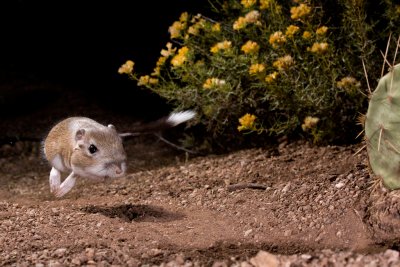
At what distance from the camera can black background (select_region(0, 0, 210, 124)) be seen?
8438mm

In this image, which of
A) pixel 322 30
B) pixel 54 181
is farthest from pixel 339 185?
pixel 54 181

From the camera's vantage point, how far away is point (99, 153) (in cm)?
431

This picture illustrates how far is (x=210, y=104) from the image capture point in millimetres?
5801

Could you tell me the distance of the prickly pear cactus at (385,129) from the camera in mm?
3576

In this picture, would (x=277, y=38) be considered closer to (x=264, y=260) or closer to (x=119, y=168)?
(x=119, y=168)

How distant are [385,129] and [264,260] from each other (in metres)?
1.05

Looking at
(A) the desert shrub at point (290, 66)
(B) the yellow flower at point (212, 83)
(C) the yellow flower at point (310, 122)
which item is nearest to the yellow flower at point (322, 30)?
(A) the desert shrub at point (290, 66)

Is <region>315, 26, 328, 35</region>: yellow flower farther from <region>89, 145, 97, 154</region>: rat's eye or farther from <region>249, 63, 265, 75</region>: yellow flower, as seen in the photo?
<region>89, 145, 97, 154</region>: rat's eye

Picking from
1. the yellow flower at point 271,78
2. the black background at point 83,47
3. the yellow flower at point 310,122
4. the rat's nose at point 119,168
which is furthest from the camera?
the black background at point 83,47

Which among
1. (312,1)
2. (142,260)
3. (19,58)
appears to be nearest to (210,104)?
(312,1)

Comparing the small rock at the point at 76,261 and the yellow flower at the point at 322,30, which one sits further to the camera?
the yellow flower at the point at 322,30

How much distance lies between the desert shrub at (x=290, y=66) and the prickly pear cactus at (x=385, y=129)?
43.3 inches

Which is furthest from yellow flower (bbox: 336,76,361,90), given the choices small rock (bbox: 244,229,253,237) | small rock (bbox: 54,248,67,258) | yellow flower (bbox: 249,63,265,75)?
small rock (bbox: 54,248,67,258)

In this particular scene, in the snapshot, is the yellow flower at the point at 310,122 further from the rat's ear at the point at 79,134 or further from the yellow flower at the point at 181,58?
the rat's ear at the point at 79,134
